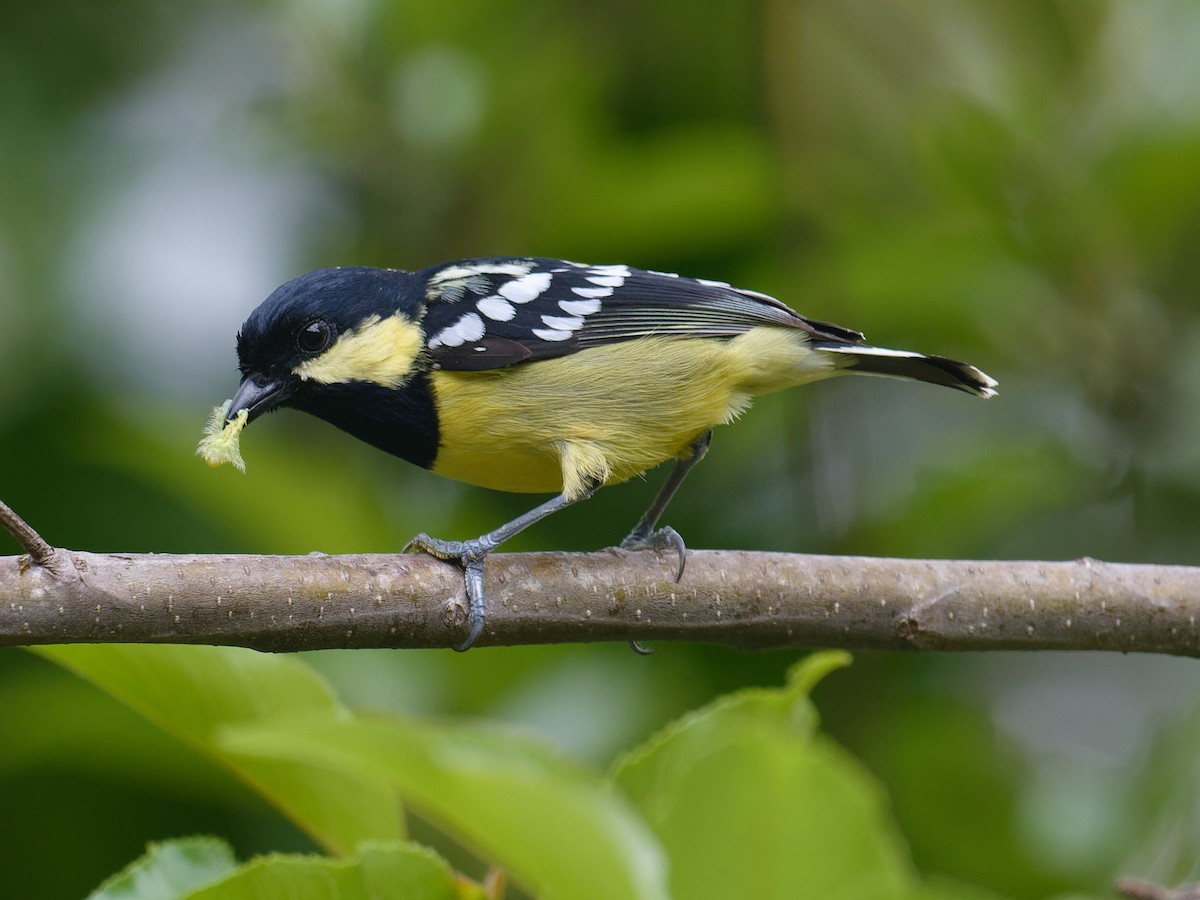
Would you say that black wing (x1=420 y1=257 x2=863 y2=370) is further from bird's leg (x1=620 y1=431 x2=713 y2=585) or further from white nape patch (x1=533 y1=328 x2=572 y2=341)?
bird's leg (x1=620 y1=431 x2=713 y2=585)

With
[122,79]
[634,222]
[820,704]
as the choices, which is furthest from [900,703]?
[122,79]

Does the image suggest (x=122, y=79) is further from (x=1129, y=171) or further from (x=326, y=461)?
(x=1129, y=171)

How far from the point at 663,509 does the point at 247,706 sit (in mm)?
1528

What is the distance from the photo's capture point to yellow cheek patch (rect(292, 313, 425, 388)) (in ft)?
9.89

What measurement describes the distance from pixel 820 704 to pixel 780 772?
1.88 metres

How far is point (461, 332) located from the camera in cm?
306

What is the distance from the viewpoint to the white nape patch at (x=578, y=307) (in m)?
3.17

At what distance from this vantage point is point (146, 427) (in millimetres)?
3203

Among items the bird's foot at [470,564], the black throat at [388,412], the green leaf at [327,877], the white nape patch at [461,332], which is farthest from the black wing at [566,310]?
the green leaf at [327,877]

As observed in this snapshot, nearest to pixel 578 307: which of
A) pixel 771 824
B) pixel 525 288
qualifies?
pixel 525 288

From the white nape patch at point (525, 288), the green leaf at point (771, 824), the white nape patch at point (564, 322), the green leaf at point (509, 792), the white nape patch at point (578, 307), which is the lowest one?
the green leaf at point (771, 824)

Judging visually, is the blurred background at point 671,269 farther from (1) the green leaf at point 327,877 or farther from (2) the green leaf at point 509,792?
(2) the green leaf at point 509,792

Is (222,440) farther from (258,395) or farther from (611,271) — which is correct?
(611,271)

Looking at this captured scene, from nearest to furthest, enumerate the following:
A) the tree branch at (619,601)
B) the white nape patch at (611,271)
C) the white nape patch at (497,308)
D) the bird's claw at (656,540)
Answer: the tree branch at (619,601)
the bird's claw at (656,540)
the white nape patch at (497,308)
the white nape patch at (611,271)
